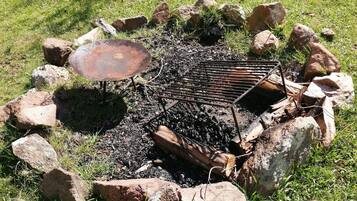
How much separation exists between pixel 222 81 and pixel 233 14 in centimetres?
225

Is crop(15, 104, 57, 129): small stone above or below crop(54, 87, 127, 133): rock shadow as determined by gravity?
above

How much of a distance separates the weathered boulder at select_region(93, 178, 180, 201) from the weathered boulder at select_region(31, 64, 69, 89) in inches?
85.8

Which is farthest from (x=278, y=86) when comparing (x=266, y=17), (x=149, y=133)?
(x=266, y=17)

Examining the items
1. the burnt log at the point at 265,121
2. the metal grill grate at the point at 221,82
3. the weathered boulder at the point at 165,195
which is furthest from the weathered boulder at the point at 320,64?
the weathered boulder at the point at 165,195

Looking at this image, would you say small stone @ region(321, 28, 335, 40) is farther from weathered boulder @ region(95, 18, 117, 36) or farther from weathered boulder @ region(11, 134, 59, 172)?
weathered boulder @ region(11, 134, 59, 172)

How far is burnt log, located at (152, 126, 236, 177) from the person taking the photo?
14.0 ft

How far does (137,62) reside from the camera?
18.0 feet

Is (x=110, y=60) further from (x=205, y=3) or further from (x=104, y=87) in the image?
(x=205, y=3)

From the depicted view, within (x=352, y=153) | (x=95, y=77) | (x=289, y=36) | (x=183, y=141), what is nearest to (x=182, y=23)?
(x=289, y=36)

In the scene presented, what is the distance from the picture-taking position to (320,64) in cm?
553

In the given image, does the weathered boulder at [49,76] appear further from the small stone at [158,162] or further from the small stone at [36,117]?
the small stone at [158,162]

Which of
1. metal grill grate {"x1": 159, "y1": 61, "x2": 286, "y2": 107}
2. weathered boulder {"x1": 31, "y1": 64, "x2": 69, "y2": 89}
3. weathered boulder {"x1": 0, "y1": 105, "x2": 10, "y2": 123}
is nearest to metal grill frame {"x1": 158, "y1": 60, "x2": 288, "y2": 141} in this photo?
metal grill grate {"x1": 159, "y1": 61, "x2": 286, "y2": 107}

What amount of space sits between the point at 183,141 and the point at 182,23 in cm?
289

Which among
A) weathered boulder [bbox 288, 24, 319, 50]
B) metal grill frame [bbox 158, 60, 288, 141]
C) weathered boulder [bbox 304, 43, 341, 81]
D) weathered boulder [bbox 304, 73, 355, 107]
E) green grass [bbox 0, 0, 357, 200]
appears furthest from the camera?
weathered boulder [bbox 288, 24, 319, 50]
